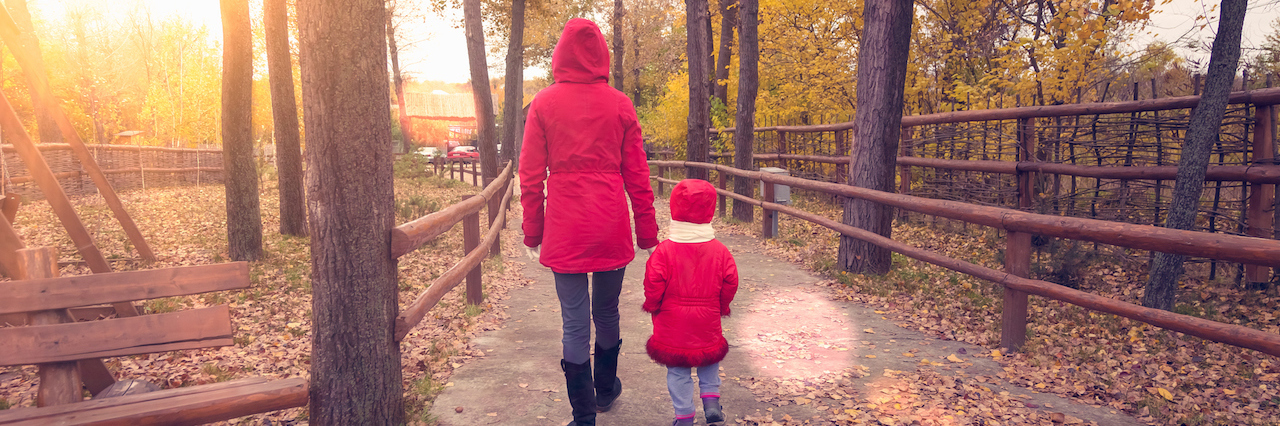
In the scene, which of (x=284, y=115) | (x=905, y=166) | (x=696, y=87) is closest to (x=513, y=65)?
(x=696, y=87)

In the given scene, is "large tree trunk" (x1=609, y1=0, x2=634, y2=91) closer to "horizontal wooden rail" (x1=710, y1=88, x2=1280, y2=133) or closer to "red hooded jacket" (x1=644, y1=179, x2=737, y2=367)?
"horizontal wooden rail" (x1=710, y1=88, x2=1280, y2=133)

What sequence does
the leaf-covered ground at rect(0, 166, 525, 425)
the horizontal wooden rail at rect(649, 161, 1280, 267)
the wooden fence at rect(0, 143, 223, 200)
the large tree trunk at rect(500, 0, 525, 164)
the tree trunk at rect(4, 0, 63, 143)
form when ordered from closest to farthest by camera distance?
1. the horizontal wooden rail at rect(649, 161, 1280, 267)
2. the leaf-covered ground at rect(0, 166, 525, 425)
3. the tree trunk at rect(4, 0, 63, 143)
4. the wooden fence at rect(0, 143, 223, 200)
5. the large tree trunk at rect(500, 0, 525, 164)

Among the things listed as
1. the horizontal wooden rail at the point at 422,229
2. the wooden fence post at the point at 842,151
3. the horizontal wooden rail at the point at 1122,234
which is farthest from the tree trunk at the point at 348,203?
the wooden fence post at the point at 842,151

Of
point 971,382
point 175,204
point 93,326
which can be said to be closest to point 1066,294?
point 971,382

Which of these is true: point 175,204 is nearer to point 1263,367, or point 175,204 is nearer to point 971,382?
point 971,382

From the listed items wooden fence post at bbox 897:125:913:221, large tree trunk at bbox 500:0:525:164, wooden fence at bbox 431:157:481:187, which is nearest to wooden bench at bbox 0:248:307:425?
wooden fence post at bbox 897:125:913:221

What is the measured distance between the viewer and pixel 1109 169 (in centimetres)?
643

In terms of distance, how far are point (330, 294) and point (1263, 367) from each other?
5521 mm

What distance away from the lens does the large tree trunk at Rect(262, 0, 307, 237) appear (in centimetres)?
881

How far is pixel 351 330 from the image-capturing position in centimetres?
303

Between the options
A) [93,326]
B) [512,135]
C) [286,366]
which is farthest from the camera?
[512,135]

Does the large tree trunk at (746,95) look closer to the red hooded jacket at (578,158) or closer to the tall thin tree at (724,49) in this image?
the tall thin tree at (724,49)

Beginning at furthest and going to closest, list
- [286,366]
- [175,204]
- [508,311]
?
[175,204], [508,311], [286,366]

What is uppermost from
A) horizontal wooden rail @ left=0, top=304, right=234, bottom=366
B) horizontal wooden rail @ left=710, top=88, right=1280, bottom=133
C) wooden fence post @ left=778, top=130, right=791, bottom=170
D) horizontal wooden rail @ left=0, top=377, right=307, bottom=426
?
horizontal wooden rail @ left=710, top=88, right=1280, bottom=133
